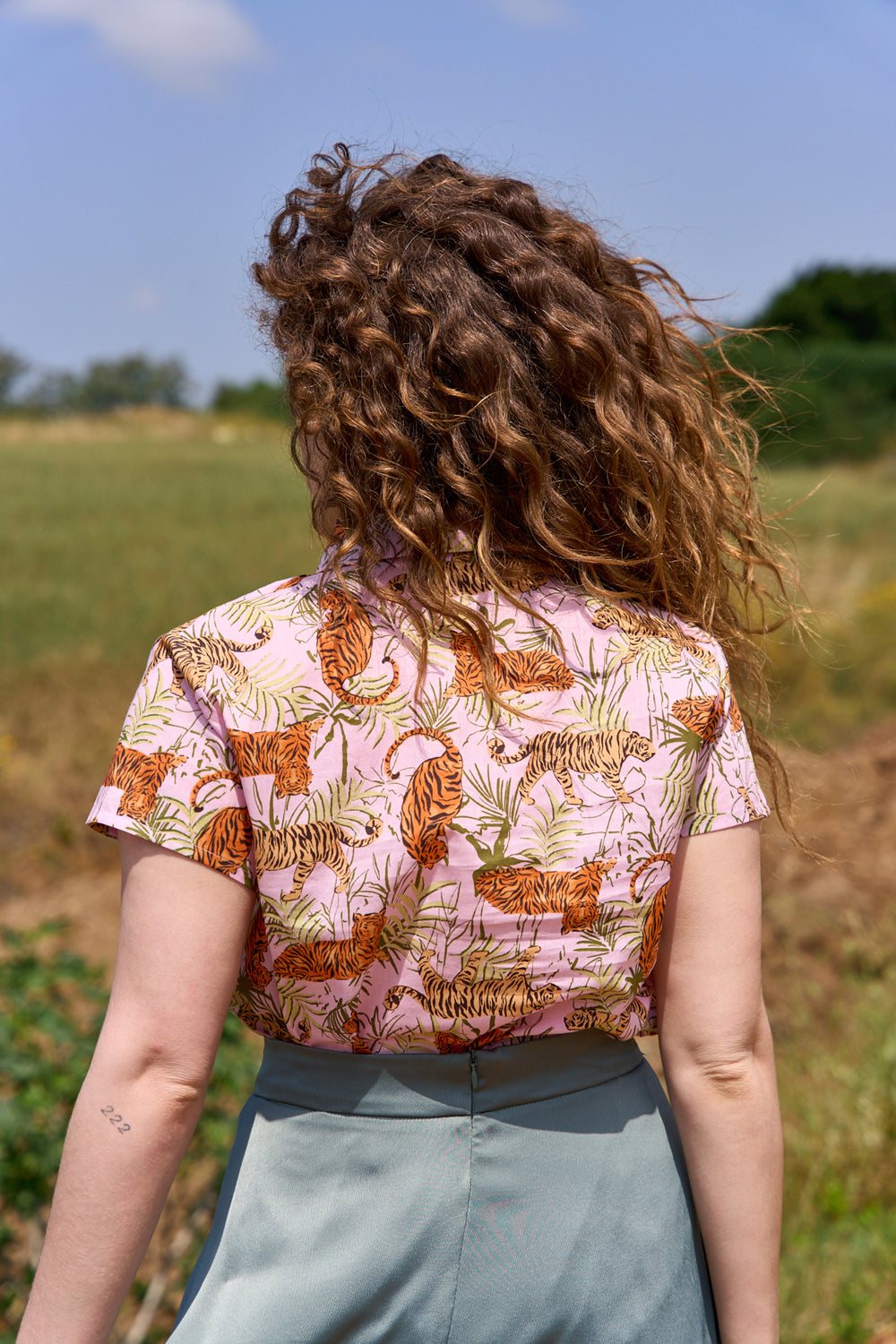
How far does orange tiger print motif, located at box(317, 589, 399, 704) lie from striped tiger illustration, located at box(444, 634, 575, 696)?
0.06 meters

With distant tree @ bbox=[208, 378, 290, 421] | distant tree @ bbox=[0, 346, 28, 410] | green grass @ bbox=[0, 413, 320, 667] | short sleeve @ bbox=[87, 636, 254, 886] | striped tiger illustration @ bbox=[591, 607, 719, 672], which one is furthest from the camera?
distant tree @ bbox=[208, 378, 290, 421]

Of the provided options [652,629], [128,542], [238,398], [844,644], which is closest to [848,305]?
[238,398]

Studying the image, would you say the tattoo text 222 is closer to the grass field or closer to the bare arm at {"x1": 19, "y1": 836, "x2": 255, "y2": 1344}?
the bare arm at {"x1": 19, "y1": 836, "x2": 255, "y2": 1344}

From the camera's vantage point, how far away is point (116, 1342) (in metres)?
2.32

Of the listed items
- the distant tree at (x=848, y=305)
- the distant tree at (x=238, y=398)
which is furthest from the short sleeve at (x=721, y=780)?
the distant tree at (x=848, y=305)

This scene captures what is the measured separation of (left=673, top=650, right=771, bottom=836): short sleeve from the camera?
1.05 meters

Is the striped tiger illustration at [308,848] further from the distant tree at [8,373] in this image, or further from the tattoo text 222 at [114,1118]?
the distant tree at [8,373]

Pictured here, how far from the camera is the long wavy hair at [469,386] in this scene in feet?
3.29

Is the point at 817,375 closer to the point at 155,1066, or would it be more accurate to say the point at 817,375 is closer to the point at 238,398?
the point at 155,1066

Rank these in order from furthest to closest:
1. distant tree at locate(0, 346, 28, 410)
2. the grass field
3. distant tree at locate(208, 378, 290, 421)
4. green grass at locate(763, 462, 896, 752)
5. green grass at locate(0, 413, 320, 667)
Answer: distant tree at locate(208, 378, 290, 421), distant tree at locate(0, 346, 28, 410), green grass at locate(0, 413, 320, 667), green grass at locate(763, 462, 896, 752), the grass field

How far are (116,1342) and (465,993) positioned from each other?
1935 mm

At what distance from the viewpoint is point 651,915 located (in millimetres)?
1037

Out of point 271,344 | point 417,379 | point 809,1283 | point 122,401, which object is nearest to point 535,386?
point 417,379

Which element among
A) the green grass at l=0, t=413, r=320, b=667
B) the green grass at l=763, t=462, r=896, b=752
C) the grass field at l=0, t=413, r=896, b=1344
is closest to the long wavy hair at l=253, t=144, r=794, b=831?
the grass field at l=0, t=413, r=896, b=1344
